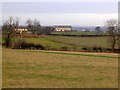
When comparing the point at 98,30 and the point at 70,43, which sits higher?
the point at 98,30

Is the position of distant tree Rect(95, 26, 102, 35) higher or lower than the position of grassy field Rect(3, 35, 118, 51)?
higher

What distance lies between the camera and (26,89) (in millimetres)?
11008

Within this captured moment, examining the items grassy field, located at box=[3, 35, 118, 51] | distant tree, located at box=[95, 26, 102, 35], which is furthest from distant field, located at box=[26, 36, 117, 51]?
distant tree, located at box=[95, 26, 102, 35]

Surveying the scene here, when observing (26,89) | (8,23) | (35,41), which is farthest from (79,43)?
(26,89)

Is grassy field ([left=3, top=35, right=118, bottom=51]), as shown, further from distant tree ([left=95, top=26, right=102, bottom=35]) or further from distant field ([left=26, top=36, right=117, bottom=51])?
distant tree ([left=95, top=26, right=102, bottom=35])

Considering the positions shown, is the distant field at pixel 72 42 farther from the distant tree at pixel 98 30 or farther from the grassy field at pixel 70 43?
the distant tree at pixel 98 30

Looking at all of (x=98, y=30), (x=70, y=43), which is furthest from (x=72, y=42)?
(x=98, y=30)

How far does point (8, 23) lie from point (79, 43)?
51.9 ft

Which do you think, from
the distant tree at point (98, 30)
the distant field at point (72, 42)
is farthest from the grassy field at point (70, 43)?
the distant tree at point (98, 30)

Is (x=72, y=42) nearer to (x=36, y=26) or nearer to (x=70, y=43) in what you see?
(x=70, y=43)

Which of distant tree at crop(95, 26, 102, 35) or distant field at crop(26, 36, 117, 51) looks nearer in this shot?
→ distant field at crop(26, 36, 117, 51)

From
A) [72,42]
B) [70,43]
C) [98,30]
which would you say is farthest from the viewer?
[98,30]

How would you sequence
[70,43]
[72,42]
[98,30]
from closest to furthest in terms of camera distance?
[70,43], [72,42], [98,30]

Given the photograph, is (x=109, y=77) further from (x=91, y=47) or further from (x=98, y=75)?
(x=91, y=47)
